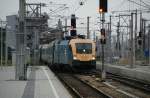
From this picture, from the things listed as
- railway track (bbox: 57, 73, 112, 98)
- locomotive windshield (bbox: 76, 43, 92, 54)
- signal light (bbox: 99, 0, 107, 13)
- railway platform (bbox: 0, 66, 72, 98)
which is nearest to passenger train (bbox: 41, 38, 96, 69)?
locomotive windshield (bbox: 76, 43, 92, 54)

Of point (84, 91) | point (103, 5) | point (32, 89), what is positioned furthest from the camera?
point (103, 5)

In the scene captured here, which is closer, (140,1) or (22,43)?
(22,43)

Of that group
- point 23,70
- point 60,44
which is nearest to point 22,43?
point 23,70

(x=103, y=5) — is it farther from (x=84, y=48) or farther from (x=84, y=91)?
(x=84, y=48)

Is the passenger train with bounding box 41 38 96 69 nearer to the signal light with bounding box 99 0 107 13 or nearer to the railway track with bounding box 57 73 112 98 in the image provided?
the railway track with bounding box 57 73 112 98

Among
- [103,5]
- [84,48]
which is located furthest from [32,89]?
[84,48]

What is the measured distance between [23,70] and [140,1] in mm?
13789

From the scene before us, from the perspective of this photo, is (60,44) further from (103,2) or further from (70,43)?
(103,2)

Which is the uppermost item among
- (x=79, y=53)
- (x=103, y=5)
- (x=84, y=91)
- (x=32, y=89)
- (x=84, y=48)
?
(x=103, y=5)

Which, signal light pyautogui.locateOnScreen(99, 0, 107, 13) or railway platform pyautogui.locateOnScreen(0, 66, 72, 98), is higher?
signal light pyautogui.locateOnScreen(99, 0, 107, 13)

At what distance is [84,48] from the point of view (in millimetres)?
38094

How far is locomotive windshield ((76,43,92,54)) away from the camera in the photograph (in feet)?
124

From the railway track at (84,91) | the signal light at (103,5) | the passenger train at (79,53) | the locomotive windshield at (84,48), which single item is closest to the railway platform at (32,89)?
the railway track at (84,91)

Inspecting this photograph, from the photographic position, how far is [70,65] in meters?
38.1
